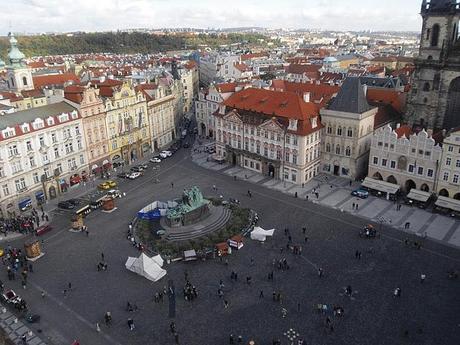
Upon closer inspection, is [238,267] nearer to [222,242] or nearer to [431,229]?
[222,242]

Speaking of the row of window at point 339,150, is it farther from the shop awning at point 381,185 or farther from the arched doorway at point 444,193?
the arched doorway at point 444,193

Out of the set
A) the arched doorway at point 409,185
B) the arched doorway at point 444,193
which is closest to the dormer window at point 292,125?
the arched doorway at point 409,185

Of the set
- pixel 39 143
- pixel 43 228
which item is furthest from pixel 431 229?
pixel 39 143

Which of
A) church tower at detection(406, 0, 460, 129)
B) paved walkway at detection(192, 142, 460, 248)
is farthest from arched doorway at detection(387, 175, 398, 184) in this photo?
church tower at detection(406, 0, 460, 129)

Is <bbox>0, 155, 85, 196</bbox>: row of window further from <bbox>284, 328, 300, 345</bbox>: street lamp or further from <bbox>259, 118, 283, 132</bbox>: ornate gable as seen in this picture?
<bbox>284, 328, 300, 345</bbox>: street lamp

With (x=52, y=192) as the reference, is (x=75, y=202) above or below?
below

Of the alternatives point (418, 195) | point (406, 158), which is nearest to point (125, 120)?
point (406, 158)

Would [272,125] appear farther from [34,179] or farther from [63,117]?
[34,179]

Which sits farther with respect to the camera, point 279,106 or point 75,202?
point 279,106
